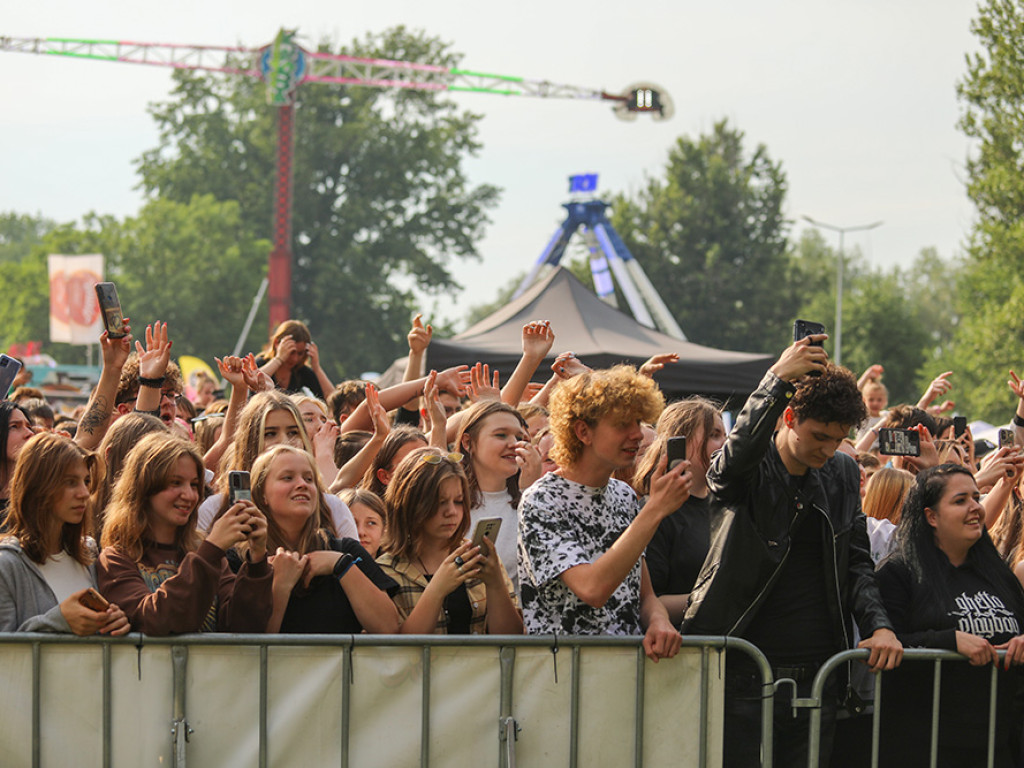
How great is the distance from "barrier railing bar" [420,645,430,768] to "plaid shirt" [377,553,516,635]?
187 millimetres

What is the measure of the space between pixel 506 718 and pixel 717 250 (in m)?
48.6

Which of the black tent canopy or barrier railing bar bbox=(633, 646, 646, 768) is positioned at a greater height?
the black tent canopy

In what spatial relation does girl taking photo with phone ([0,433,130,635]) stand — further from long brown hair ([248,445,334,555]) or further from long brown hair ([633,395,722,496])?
long brown hair ([633,395,722,496])

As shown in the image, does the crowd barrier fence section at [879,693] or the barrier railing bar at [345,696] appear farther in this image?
the crowd barrier fence section at [879,693]

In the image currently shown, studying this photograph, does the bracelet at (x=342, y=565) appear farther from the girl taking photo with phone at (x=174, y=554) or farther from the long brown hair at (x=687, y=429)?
the long brown hair at (x=687, y=429)

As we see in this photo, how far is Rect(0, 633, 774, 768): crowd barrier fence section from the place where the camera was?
3.82 m

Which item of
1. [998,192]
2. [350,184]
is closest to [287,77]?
[350,184]

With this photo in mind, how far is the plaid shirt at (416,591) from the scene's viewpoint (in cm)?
410

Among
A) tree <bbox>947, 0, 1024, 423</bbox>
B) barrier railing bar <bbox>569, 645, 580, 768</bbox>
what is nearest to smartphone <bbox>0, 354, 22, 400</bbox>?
barrier railing bar <bbox>569, 645, 580, 768</bbox>

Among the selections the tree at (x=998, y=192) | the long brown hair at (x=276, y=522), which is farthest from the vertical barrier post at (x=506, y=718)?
the tree at (x=998, y=192)

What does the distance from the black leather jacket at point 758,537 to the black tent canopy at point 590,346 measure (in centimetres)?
625

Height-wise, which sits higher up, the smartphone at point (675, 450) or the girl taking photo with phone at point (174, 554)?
the smartphone at point (675, 450)

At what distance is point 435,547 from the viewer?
4.24 m

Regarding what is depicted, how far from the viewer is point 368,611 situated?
12.9 ft
